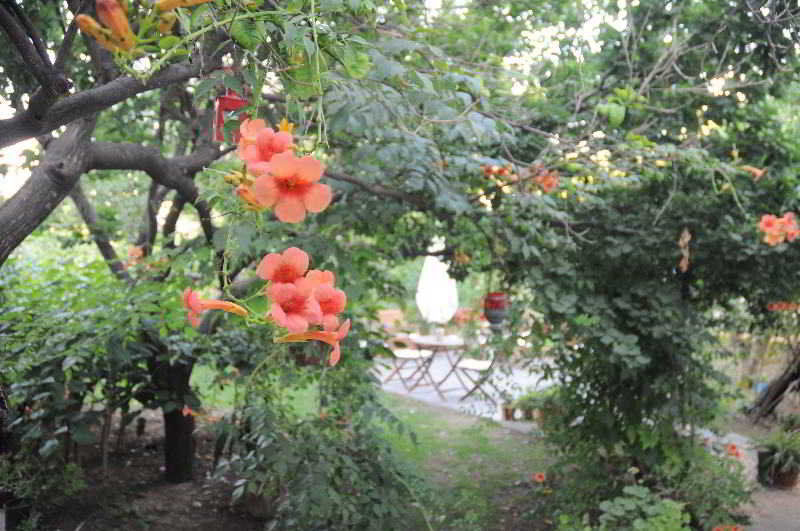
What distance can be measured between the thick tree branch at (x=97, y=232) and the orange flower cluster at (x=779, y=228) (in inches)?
128

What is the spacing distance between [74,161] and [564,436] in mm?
3053

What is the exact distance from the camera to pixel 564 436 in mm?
4234

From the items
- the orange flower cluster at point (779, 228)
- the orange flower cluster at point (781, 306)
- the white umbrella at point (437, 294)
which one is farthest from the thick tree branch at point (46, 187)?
the orange flower cluster at point (781, 306)

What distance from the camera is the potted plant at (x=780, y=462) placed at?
209 inches

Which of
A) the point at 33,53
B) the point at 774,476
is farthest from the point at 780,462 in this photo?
the point at 33,53

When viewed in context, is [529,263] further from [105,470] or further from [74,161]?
[105,470]

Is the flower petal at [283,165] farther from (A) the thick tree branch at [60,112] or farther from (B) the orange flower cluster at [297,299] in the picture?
(A) the thick tree branch at [60,112]

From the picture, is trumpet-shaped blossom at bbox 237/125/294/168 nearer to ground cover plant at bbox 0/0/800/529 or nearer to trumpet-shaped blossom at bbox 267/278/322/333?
trumpet-shaped blossom at bbox 267/278/322/333

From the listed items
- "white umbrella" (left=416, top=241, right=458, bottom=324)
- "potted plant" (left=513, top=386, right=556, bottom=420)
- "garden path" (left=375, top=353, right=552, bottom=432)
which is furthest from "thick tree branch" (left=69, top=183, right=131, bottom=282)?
"garden path" (left=375, top=353, right=552, bottom=432)

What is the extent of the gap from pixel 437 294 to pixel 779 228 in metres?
2.19

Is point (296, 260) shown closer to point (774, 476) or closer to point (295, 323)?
point (295, 323)

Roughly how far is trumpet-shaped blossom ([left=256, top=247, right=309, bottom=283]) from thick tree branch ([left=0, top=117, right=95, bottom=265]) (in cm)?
159

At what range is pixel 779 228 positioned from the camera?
3.18m

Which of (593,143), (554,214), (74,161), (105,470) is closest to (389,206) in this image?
(554,214)
